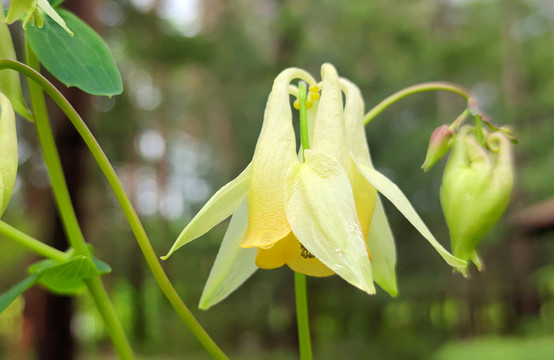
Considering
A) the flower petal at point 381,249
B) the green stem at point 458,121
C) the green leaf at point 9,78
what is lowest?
the flower petal at point 381,249

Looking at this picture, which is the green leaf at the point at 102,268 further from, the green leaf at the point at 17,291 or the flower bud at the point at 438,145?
the flower bud at the point at 438,145

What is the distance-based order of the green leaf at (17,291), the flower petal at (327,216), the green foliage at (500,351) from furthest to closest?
the green foliage at (500,351)
the green leaf at (17,291)
the flower petal at (327,216)

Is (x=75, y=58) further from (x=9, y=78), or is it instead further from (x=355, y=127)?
(x=355, y=127)

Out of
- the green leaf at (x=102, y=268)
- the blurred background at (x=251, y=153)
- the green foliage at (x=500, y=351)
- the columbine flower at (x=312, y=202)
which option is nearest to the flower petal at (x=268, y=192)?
the columbine flower at (x=312, y=202)

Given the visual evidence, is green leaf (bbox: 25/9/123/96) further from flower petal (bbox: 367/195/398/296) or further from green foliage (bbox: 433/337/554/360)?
green foliage (bbox: 433/337/554/360)

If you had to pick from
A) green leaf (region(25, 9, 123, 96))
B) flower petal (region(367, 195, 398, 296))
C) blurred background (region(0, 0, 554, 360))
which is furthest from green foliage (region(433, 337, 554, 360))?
green leaf (region(25, 9, 123, 96))

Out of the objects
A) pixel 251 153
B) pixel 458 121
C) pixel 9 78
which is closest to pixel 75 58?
pixel 9 78
